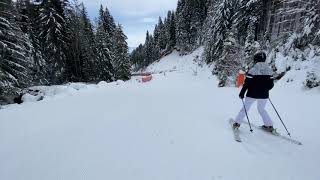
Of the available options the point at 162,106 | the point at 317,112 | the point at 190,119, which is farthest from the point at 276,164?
the point at 162,106

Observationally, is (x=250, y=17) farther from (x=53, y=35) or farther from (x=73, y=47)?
(x=53, y=35)

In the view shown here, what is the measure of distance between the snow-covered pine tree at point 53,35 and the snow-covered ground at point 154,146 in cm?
1862

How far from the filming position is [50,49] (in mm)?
26312

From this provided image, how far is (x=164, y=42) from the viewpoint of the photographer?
79.0 metres

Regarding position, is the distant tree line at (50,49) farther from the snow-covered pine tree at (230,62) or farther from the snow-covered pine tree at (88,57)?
the snow-covered pine tree at (230,62)

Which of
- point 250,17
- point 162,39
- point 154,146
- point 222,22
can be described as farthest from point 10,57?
point 162,39

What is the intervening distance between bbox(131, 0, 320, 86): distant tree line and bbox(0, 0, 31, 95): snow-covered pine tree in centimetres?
1354

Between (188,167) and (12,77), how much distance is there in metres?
13.9

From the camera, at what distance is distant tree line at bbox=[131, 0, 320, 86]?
27.8 ft

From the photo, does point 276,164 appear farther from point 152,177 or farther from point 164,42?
point 164,42

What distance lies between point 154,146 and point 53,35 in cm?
2461

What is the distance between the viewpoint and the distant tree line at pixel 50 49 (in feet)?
51.2

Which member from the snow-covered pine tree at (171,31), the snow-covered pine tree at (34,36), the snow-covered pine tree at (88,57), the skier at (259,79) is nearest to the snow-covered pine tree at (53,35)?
the snow-covered pine tree at (34,36)

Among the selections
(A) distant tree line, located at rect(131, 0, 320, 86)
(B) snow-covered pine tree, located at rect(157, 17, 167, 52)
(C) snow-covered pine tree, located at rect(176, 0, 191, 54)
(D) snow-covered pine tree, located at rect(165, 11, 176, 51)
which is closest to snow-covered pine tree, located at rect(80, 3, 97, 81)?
(A) distant tree line, located at rect(131, 0, 320, 86)
